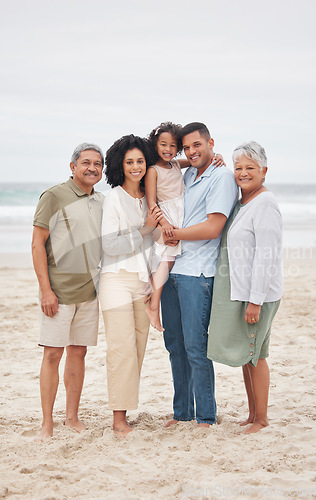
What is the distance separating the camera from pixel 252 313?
2.89 meters

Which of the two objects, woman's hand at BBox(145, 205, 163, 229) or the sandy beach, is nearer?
the sandy beach

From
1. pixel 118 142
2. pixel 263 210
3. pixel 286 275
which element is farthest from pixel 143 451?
pixel 286 275

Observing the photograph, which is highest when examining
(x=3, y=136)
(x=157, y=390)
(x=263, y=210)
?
(x=3, y=136)

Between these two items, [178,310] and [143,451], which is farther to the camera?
[178,310]

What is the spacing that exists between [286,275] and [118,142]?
627 centimetres

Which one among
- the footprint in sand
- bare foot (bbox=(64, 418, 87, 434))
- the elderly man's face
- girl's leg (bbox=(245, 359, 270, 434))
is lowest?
the footprint in sand

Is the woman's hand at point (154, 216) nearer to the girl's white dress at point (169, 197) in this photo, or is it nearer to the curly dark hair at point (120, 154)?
the girl's white dress at point (169, 197)

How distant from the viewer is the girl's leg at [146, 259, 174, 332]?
310 cm

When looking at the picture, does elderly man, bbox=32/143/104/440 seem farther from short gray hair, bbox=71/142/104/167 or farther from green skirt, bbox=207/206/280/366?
green skirt, bbox=207/206/280/366

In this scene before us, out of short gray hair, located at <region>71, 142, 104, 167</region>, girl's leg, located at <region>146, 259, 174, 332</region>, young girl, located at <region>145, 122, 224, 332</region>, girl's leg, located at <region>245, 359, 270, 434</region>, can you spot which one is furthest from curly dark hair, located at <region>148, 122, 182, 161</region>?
girl's leg, located at <region>245, 359, 270, 434</region>

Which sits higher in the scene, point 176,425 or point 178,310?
point 178,310

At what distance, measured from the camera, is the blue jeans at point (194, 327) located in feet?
9.87

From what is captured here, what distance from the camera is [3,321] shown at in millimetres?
6035

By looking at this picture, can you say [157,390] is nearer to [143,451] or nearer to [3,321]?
[143,451]
